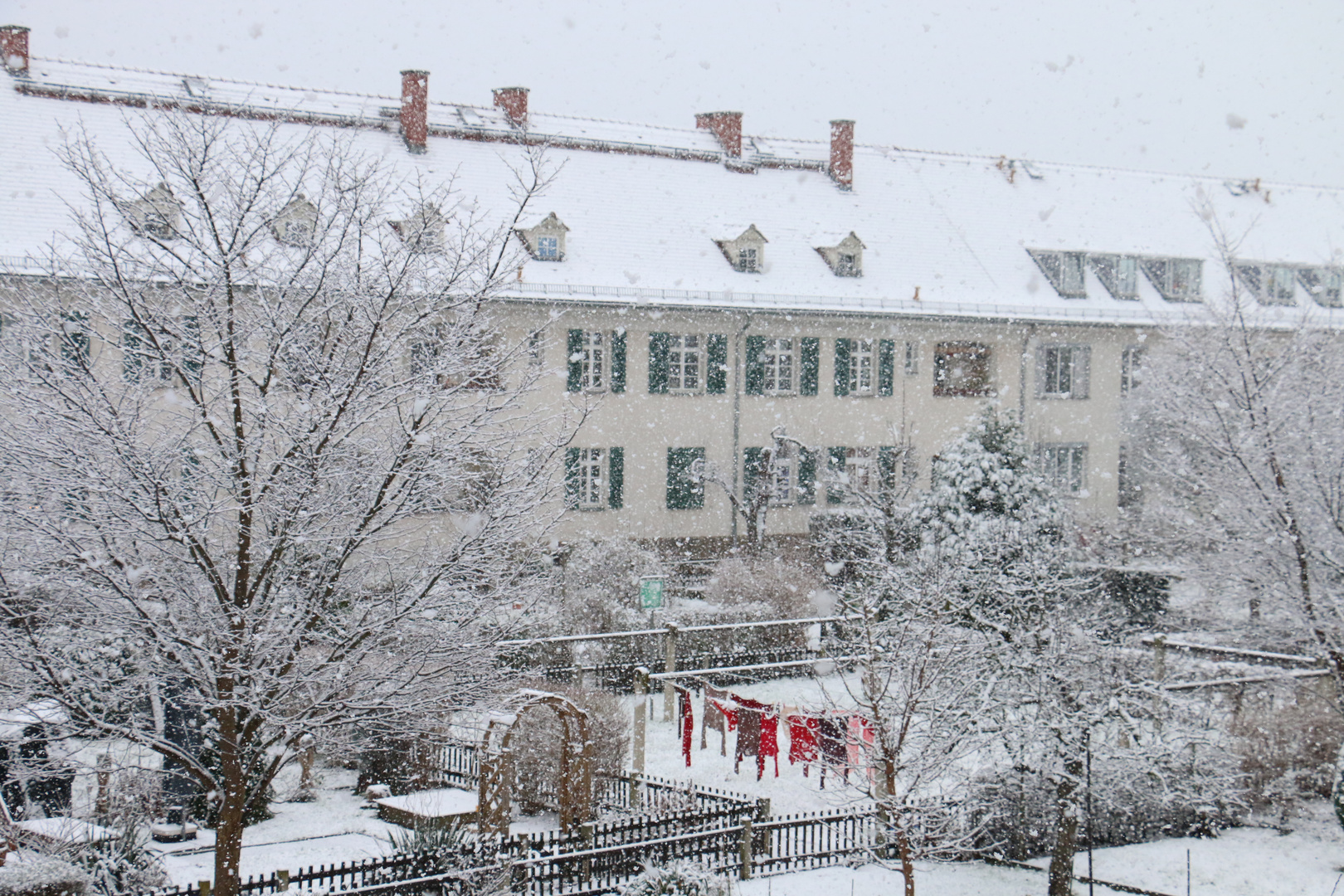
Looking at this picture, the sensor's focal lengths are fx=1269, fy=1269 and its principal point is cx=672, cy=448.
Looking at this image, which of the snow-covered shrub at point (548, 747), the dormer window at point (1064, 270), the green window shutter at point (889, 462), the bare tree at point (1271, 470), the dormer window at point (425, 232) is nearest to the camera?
the dormer window at point (425, 232)

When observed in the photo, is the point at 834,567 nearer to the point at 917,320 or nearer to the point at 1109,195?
the point at 917,320

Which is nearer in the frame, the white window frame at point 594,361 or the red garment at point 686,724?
the red garment at point 686,724

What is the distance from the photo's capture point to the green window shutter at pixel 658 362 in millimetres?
27344

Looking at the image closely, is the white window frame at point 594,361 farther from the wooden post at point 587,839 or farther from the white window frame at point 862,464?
the wooden post at point 587,839

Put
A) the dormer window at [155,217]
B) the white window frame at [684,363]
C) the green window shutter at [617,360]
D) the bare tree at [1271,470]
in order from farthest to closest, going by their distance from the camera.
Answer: the white window frame at [684,363], the green window shutter at [617,360], the bare tree at [1271,470], the dormer window at [155,217]

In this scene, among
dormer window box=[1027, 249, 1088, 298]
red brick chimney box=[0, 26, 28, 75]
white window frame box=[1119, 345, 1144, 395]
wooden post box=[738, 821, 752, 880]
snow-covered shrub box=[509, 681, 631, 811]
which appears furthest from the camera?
white window frame box=[1119, 345, 1144, 395]

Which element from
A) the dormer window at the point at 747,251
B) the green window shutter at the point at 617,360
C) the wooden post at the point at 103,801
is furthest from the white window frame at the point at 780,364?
the wooden post at the point at 103,801

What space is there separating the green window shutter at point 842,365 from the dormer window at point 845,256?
1784mm

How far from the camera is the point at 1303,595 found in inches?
615

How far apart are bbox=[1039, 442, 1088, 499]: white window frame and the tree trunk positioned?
1961 cm

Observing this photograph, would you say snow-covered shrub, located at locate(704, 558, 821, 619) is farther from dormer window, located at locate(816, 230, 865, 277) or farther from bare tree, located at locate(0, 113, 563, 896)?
bare tree, located at locate(0, 113, 563, 896)

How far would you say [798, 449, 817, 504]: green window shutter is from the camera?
2898 cm

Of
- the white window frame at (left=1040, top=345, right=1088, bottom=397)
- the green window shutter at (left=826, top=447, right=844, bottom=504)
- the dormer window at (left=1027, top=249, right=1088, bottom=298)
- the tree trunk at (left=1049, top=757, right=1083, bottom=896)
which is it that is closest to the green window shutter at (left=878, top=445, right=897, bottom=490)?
the green window shutter at (left=826, top=447, right=844, bottom=504)

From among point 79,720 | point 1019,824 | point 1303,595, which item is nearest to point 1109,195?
point 1303,595
